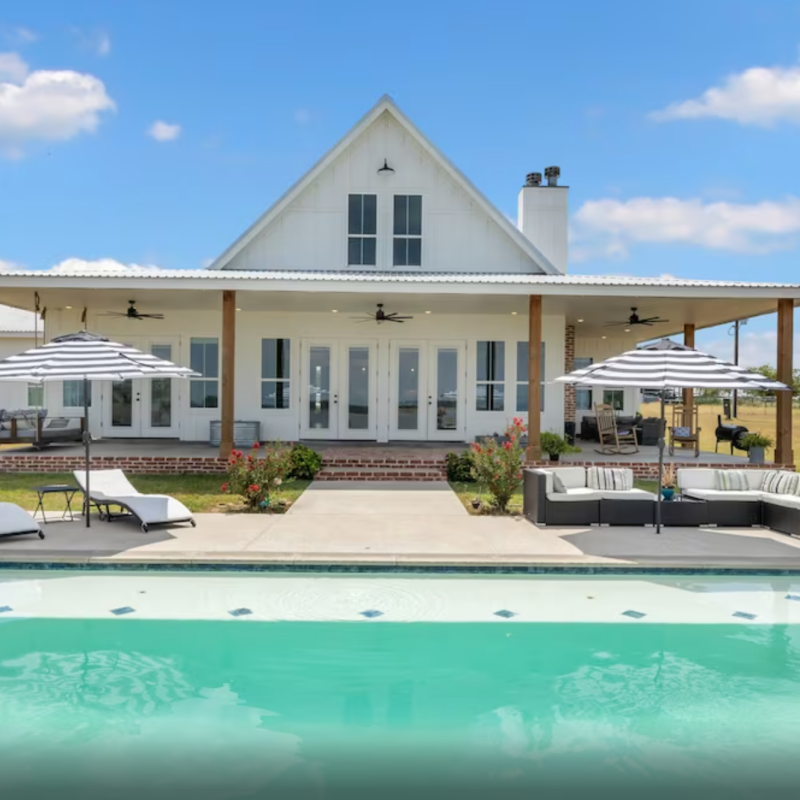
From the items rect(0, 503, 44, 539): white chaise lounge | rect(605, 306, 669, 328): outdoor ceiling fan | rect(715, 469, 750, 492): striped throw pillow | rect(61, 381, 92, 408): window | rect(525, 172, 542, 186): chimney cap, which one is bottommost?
rect(0, 503, 44, 539): white chaise lounge

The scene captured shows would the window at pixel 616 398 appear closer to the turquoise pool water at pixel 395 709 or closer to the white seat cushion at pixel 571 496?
the white seat cushion at pixel 571 496

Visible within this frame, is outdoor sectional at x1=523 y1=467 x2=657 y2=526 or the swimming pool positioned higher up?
outdoor sectional at x1=523 y1=467 x2=657 y2=526

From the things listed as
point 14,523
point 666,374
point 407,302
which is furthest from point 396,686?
point 407,302

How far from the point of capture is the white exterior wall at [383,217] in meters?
17.7

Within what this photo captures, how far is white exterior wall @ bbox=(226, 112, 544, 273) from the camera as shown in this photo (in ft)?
58.1

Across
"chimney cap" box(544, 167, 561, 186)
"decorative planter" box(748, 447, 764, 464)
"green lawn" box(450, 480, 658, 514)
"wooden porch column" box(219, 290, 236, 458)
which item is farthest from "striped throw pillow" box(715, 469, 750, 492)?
"chimney cap" box(544, 167, 561, 186)

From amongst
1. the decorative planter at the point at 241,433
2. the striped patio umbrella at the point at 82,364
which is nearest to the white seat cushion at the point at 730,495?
the striped patio umbrella at the point at 82,364

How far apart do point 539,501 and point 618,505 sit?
3.67 feet

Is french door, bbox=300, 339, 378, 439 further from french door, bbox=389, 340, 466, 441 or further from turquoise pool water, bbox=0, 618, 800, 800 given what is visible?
turquoise pool water, bbox=0, 618, 800, 800

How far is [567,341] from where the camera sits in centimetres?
1853

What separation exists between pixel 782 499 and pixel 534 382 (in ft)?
16.0

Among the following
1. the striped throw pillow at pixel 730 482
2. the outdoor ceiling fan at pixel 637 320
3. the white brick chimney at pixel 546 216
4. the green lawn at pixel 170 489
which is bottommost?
the green lawn at pixel 170 489

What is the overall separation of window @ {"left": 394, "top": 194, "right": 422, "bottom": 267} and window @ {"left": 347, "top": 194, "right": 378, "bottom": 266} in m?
0.55

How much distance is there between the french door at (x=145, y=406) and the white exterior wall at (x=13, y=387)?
399 inches
